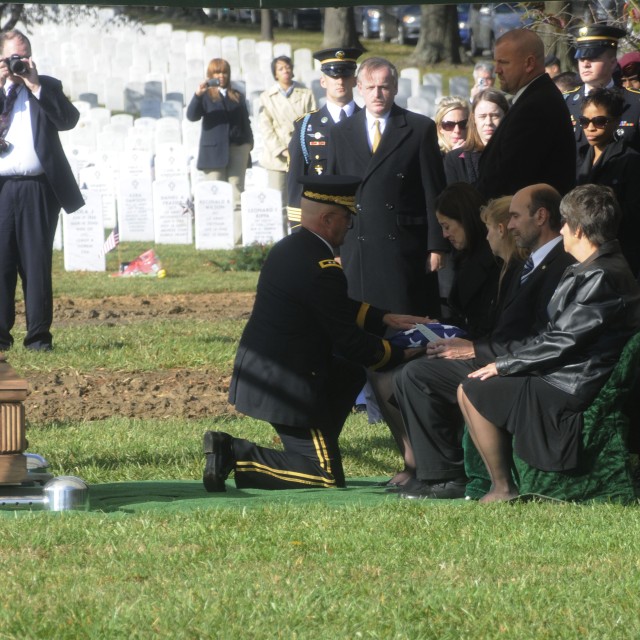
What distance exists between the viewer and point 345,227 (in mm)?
6938

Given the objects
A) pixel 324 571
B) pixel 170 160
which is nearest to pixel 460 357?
pixel 324 571

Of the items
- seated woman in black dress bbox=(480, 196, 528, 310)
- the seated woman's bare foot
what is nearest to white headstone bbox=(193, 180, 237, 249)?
seated woman in black dress bbox=(480, 196, 528, 310)

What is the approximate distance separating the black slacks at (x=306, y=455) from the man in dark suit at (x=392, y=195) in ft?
4.94

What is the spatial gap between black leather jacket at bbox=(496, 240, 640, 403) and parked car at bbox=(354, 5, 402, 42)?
42354mm

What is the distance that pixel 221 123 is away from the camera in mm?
19609

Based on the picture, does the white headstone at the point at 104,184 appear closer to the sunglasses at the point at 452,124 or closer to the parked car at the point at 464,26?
the sunglasses at the point at 452,124

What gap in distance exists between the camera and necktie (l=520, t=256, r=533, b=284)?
6.55m

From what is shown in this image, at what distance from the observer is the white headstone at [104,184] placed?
20.8 metres

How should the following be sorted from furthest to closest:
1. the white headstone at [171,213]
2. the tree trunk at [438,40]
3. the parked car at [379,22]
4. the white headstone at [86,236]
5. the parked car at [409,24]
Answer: the parked car at [379,22] → the parked car at [409,24] → the tree trunk at [438,40] → the white headstone at [171,213] → the white headstone at [86,236]

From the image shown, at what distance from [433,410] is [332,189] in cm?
112

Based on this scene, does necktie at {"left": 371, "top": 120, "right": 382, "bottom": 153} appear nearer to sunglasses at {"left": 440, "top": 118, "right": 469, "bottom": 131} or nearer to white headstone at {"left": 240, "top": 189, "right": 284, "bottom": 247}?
sunglasses at {"left": 440, "top": 118, "right": 469, "bottom": 131}

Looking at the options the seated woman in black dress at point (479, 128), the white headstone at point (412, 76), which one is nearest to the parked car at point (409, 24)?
the white headstone at point (412, 76)

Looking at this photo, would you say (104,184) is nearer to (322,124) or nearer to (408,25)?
(322,124)

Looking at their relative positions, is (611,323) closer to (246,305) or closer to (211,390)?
(211,390)
